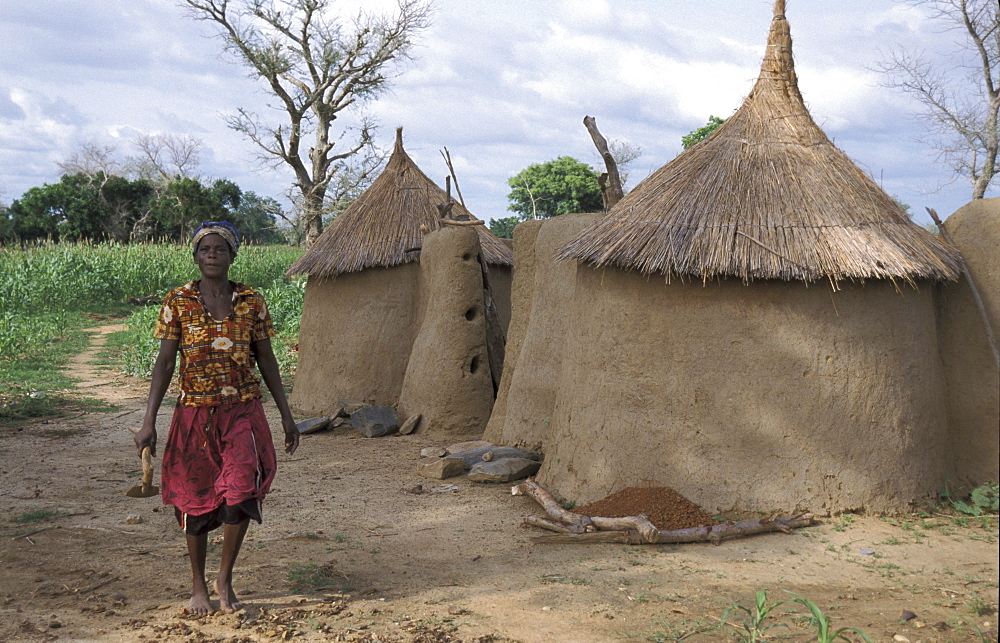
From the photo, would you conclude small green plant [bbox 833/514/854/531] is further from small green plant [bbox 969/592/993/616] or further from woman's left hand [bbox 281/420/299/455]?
woman's left hand [bbox 281/420/299/455]

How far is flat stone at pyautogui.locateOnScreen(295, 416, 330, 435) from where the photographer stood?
8.48 m

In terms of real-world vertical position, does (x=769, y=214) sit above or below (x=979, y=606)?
above

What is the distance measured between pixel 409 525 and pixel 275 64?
2041cm

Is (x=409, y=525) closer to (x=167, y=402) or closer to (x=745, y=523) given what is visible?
(x=745, y=523)

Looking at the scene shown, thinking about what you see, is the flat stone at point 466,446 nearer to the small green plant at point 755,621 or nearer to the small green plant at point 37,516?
the small green plant at point 37,516

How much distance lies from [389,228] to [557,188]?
2403 cm

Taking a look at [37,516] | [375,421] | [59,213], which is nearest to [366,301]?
[375,421]

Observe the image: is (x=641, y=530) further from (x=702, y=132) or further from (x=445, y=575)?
(x=702, y=132)

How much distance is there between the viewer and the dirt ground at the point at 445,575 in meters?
3.62

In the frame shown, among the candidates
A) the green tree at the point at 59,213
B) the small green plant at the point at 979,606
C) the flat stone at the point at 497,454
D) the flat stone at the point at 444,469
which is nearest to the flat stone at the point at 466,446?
the flat stone at the point at 497,454

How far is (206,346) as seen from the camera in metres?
3.69

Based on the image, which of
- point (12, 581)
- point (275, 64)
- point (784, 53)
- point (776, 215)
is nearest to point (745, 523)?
point (776, 215)

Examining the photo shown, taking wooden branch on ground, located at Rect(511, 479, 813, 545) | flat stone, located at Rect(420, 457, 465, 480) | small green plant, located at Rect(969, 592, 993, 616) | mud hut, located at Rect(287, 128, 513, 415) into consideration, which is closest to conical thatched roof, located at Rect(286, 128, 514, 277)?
mud hut, located at Rect(287, 128, 513, 415)

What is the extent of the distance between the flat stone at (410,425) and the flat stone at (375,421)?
0.40ft
